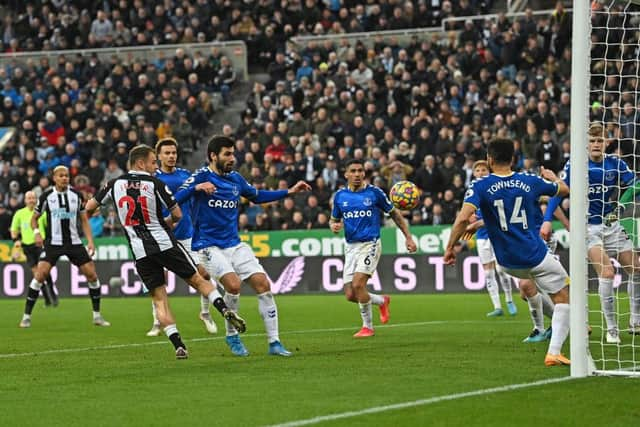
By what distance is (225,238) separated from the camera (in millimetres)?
12055

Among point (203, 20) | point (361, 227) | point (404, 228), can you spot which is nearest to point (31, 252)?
point (361, 227)

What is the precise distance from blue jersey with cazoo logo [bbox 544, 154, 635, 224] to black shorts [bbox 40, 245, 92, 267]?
314 inches

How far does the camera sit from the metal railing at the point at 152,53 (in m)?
35.6

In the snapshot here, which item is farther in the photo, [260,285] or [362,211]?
[362,211]

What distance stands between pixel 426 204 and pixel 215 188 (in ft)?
48.7

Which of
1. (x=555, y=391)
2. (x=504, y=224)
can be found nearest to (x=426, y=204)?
(x=504, y=224)

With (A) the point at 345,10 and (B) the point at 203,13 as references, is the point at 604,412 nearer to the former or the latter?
(A) the point at 345,10

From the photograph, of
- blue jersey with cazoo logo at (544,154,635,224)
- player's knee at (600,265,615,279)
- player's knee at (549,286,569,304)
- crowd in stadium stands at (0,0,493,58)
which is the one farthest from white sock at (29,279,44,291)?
crowd in stadium stands at (0,0,493,58)

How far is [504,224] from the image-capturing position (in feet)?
34.7

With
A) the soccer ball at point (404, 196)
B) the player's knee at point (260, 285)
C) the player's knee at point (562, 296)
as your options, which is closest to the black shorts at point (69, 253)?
the soccer ball at point (404, 196)

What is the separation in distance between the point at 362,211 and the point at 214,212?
3308 millimetres

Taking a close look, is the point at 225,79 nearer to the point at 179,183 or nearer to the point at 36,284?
the point at 36,284

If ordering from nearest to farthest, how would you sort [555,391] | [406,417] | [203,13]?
1. [406,417]
2. [555,391]
3. [203,13]

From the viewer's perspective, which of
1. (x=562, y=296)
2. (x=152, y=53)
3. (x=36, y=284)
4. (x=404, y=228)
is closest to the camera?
(x=562, y=296)
